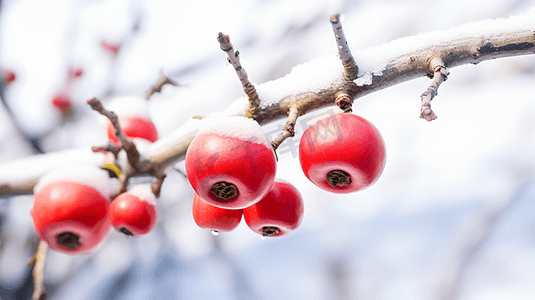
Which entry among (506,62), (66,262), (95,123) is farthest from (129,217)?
(506,62)

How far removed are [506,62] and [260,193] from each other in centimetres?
625

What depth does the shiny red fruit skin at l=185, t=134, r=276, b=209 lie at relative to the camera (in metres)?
1.25

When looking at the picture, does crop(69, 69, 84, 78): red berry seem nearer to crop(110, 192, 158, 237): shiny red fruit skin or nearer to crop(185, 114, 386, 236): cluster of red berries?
crop(110, 192, 158, 237): shiny red fruit skin

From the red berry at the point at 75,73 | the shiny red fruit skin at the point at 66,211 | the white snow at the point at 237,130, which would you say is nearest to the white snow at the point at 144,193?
the shiny red fruit skin at the point at 66,211

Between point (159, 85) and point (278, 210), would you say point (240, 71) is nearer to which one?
point (278, 210)

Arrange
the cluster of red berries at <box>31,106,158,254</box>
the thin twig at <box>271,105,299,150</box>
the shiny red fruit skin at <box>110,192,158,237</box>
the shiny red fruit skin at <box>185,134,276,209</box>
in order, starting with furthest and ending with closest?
the shiny red fruit skin at <box>110,192,158,237</box>
the cluster of red berries at <box>31,106,158,254</box>
the thin twig at <box>271,105,299,150</box>
the shiny red fruit skin at <box>185,134,276,209</box>

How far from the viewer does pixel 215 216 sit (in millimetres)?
1907

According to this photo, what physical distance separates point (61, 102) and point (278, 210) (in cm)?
507

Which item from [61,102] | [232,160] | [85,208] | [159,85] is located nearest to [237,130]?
[232,160]

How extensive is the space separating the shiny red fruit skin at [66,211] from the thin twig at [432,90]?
212 cm

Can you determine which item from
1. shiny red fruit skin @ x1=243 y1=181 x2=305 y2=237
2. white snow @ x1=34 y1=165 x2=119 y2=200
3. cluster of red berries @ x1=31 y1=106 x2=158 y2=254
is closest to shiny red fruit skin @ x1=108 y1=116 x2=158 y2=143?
cluster of red berries @ x1=31 y1=106 x2=158 y2=254

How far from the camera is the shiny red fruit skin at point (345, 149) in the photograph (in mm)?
1380

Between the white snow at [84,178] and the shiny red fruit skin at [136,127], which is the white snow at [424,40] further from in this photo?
the shiny red fruit skin at [136,127]

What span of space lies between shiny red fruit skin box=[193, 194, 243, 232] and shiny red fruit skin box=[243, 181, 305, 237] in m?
0.10
